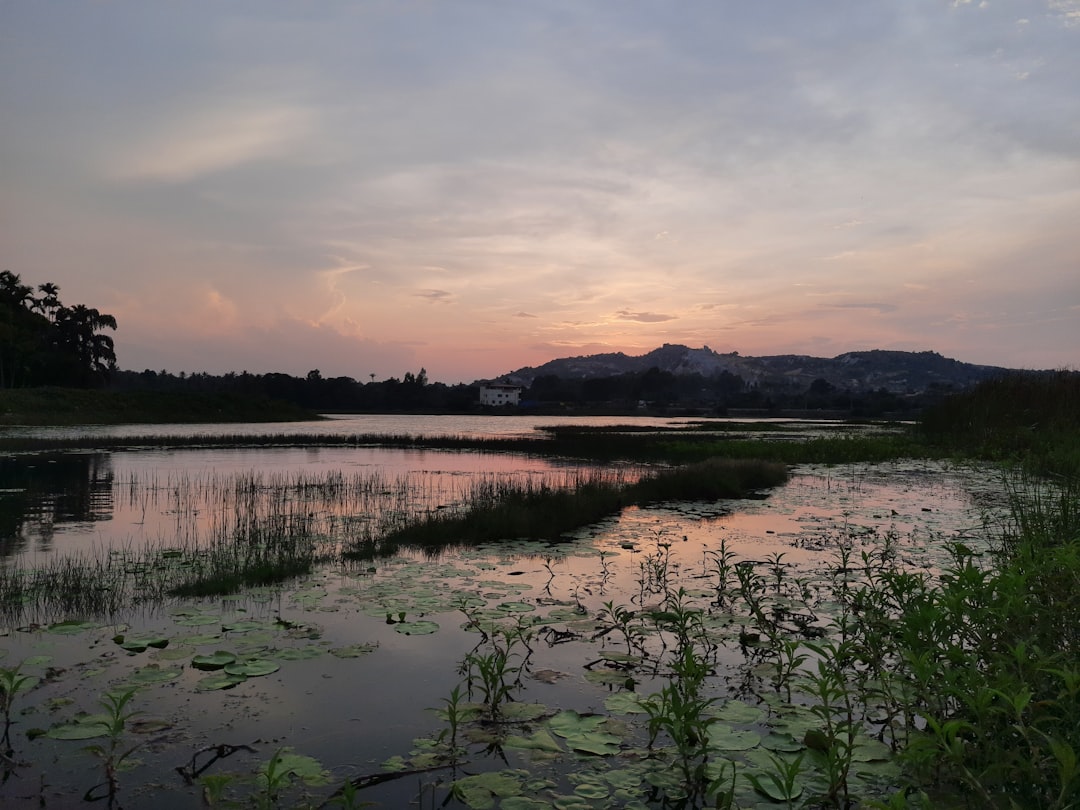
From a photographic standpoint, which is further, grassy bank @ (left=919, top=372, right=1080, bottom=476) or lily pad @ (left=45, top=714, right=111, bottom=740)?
grassy bank @ (left=919, top=372, right=1080, bottom=476)

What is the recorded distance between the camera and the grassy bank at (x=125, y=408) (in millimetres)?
60000

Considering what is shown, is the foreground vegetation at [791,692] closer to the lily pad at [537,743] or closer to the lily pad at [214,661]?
the lily pad at [537,743]

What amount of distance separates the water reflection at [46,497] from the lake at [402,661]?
0.16 metres

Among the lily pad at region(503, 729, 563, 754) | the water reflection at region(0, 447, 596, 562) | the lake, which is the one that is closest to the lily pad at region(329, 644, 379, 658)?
the lake

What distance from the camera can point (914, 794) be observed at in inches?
174

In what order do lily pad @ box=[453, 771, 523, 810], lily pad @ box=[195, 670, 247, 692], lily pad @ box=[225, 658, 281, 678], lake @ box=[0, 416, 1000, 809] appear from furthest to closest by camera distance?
lily pad @ box=[225, 658, 281, 678] → lily pad @ box=[195, 670, 247, 692] → lake @ box=[0, 416, 1000, 809] → lily pad @ box=[453, 771, 523, 810]

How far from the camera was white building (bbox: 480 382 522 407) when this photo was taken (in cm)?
17400

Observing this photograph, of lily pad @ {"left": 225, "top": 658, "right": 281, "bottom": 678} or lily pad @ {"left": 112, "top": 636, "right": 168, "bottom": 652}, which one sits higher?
lily pad @ {"left": 225, "top": 658, "right": 281, "bottom": 678}

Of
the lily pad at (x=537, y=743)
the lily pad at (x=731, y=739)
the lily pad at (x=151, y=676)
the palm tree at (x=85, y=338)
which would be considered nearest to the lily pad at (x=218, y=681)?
the lily pad at (x=151, y=676)

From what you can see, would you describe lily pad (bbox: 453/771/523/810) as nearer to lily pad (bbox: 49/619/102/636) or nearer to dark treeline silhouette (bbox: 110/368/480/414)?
Answer: lily pad (bbox: 49/619/102/636)

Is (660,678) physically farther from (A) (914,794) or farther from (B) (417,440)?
(B) (417,440)

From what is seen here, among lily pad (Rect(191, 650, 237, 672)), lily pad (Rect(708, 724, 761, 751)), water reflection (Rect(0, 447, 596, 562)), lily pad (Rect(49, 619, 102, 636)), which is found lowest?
water reflection (Rect(0, 447, 596, 562))

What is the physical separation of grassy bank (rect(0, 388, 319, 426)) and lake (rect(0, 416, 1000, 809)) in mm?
54424

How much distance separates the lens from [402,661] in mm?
7074
